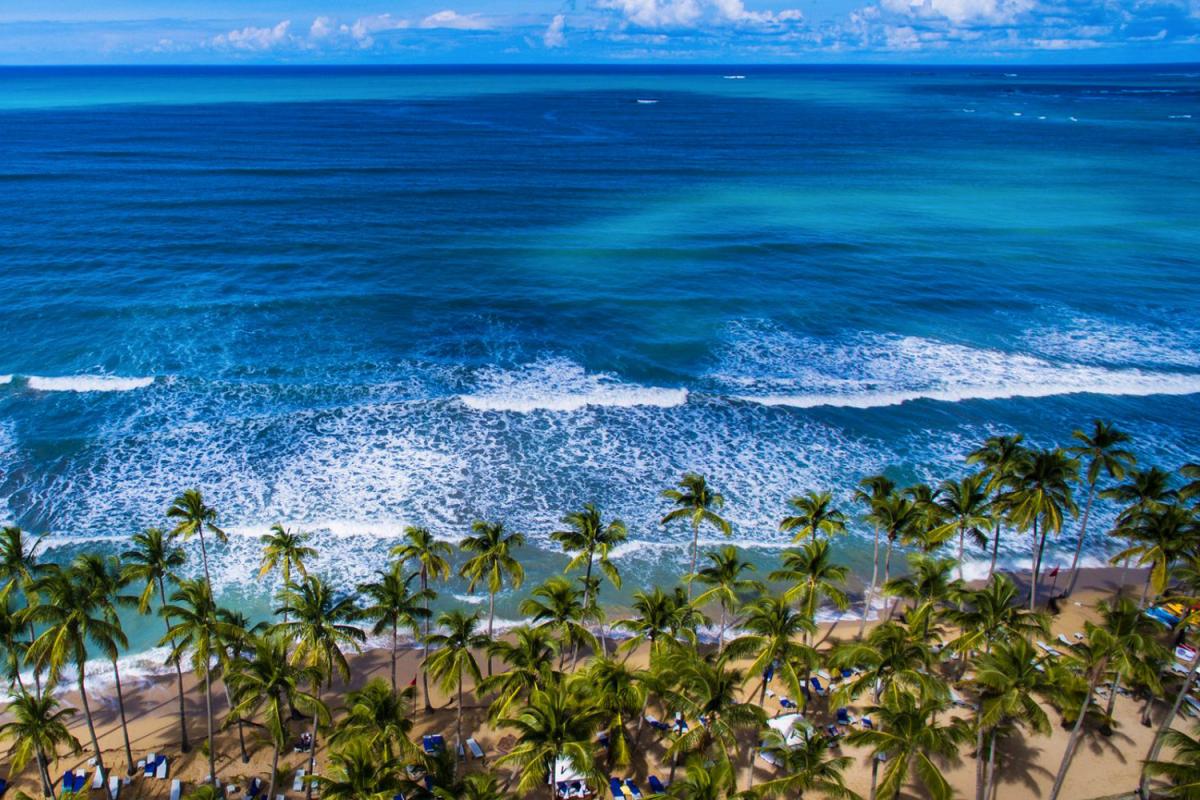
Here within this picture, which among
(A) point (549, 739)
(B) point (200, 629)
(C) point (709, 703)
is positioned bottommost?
(C) point (709, 703)

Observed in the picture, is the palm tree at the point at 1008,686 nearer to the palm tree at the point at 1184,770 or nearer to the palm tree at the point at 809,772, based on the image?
the palm tree at the point at 1184,770

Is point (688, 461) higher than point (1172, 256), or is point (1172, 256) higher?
point (1172, 256)

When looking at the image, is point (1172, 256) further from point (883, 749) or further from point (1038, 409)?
point (883, 749)

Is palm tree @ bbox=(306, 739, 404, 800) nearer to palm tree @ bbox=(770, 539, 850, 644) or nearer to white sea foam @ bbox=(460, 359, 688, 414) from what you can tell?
palm tree @ bbox=(770, 539, 850, 644)

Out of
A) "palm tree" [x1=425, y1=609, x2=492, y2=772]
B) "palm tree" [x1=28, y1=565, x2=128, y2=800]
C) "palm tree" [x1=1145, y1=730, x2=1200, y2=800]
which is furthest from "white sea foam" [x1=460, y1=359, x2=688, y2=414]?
"palm tree" [x1=1145, y1=730, x2=1200, y2=800]

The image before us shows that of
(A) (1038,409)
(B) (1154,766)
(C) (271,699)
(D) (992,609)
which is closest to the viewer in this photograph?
(B) (1154,766)

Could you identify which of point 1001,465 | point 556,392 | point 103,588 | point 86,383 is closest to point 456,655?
point 103,588

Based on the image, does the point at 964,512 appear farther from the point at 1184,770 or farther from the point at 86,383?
the point at 86,383

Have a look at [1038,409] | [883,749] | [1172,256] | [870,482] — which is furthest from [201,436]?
[1172,256]
